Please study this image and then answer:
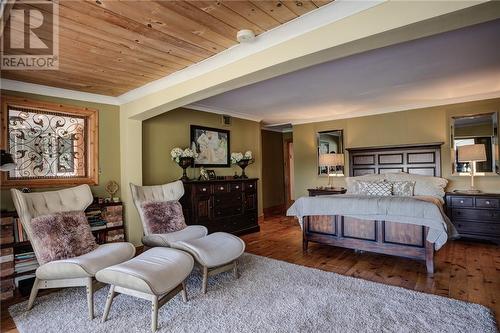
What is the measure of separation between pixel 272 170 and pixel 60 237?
5763 mm

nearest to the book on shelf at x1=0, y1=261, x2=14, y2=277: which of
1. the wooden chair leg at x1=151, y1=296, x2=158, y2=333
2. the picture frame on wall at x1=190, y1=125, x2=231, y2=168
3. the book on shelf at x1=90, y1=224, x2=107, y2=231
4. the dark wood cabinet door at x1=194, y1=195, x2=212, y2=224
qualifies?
the book on shelf at x1=90, y1=224, x2=107, y2=231

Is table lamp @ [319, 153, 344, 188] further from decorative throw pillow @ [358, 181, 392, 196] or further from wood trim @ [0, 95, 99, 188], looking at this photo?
wood trim @ [0, 95, 99, 188]

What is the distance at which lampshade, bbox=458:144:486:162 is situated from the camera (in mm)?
4391

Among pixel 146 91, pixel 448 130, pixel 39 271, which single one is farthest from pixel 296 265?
pixel 448 130

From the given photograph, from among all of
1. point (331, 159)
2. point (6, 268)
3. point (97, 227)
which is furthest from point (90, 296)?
point (331, 159)

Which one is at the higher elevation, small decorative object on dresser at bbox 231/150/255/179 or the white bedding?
small decorative object on dresser at bbox 231/150/255/179

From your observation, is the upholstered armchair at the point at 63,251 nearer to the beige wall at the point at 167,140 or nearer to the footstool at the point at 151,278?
the footstool at the point at 151,278

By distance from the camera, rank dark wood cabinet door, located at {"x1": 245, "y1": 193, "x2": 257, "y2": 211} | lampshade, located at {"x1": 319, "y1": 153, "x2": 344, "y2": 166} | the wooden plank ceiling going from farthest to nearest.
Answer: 1. lampshade, located at {"x1": 319, "y1": 153, "x2": 344, "y2": 166}
2. dark wood cabinet door, located at {"x1": 245, "y1": 193, "x2": 257, "y2": 211}
3. the wooden plank ceiling

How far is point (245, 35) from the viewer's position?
2.26 m

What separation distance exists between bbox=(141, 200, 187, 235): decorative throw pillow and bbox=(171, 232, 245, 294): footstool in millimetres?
601

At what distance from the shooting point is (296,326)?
2107 mm

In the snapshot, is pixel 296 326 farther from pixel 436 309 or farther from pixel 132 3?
pixel 132 3

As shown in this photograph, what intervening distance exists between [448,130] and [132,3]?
17.8 ft

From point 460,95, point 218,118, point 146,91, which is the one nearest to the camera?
point 146,91
